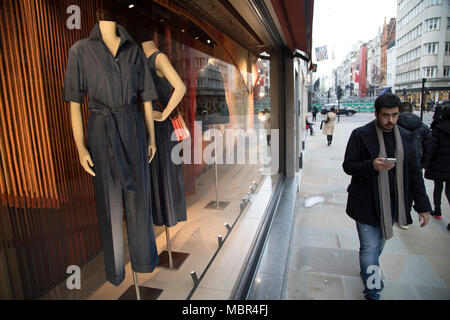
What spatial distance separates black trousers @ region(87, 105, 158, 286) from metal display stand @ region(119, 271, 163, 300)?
22 cm

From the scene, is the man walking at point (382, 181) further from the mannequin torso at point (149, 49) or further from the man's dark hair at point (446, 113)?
the man's dark hair at point (446, 113)

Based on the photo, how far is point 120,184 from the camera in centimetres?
152

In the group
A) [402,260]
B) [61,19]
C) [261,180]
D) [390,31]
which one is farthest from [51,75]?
[390,31]

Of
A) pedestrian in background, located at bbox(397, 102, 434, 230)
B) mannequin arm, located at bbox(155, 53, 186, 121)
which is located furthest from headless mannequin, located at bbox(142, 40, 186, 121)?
pedestrian in background, located at bbox(397, 102, 434, 230)

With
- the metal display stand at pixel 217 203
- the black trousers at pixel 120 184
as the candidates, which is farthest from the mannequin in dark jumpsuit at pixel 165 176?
the metal display stand at pixel 217 203

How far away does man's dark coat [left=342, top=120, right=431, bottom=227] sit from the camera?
2324mm

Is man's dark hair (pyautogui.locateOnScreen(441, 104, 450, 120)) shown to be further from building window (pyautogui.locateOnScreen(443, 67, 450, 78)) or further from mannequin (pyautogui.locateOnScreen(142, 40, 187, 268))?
building window (pyautogui.locateOnScreen(443, 67, 450, 78))

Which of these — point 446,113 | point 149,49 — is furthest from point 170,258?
point 446,113

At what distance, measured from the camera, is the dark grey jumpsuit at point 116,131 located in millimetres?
1369

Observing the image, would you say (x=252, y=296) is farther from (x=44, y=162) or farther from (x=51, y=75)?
(x=51, y=75)

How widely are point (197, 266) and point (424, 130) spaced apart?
355 centimetres

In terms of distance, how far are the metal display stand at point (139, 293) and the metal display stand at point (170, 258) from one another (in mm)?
321

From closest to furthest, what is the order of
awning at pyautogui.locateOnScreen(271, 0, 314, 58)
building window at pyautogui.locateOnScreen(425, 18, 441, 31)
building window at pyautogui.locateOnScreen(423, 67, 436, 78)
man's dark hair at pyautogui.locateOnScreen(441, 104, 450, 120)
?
Answer: awning at pyautogui.locateOnScreen(271, 0, 314, 58) → man's dark hair at pyautogui.locateOnScreen(441, 104, 450, 120) → building window at pyautogui.locateOnScreen(425, 18, 441, 31) → building window at pyautogui.locateOnScreen(423, 67, 436, 78)

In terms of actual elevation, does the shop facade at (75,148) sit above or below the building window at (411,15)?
below
